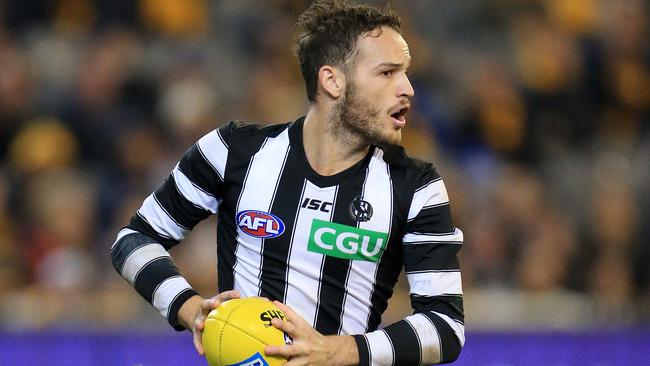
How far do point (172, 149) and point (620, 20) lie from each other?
371 cm

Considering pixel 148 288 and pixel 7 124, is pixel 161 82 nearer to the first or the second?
pixel 7 124

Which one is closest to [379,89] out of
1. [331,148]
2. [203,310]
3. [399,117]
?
[399,117]

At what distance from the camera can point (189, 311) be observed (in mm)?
3756

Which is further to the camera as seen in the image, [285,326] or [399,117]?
[399,117]

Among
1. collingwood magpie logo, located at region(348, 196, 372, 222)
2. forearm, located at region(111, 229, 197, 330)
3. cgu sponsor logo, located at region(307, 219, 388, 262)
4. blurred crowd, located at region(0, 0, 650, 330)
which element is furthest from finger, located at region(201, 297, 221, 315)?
blurred crowd, located at region(0, 0, 650, 330)

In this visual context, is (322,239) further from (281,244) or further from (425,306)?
(425,306)

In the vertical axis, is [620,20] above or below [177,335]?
above

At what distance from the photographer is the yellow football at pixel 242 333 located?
350 cm

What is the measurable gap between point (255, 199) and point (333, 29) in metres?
0.62

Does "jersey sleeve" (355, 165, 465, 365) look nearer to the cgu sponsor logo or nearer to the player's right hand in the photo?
the cgu sponsor logo

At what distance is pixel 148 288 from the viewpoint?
3922mm

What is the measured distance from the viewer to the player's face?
386 centimetres

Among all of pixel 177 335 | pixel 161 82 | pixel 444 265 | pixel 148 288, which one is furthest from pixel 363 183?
pixel 161 82

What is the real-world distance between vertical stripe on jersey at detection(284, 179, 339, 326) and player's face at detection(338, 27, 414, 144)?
27 cm
